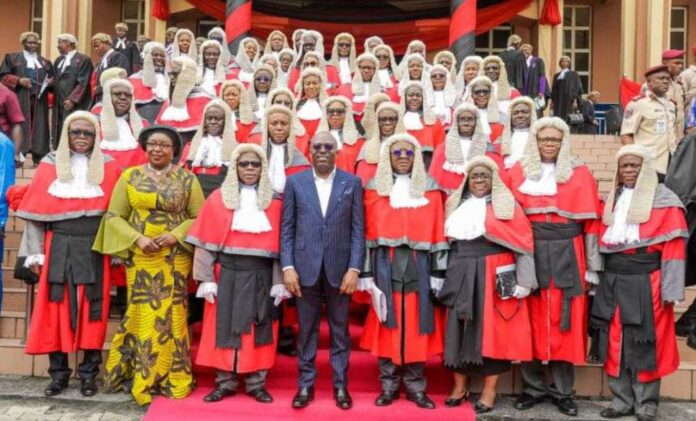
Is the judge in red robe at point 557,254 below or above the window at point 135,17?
below

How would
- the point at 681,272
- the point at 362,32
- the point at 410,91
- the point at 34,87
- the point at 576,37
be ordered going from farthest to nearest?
the point at 576,37 → the point at 362,32 → the point at 34,87 → the point at 410,91 → the point at 681,272

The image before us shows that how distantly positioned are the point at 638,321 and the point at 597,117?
12041 mm

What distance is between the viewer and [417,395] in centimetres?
A: 512

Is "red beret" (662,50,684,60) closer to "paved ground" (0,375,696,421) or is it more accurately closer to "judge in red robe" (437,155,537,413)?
"judge in red robe" (437,155,537,413)

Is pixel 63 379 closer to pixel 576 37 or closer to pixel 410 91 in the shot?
pixel 410 91

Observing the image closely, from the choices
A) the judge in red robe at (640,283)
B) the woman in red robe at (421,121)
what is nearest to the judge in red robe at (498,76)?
the woman in red robe at (421,121)

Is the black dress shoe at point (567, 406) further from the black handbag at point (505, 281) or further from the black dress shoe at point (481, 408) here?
the black handbag at point (505, 281)

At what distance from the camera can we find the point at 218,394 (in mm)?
5070

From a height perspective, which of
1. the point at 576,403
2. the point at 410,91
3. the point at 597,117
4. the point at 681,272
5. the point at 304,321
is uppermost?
the point at 597,117

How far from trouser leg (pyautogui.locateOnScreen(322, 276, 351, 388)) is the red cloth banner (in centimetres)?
1324

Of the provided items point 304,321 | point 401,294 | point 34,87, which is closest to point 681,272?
point 401,294

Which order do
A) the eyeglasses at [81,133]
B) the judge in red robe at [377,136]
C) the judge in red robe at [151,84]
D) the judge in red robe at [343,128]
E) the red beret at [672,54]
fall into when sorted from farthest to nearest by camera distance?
the judge in red robe at [151,84] → the red beret at [672,54] → the judge in red robe at [343,128] → the judge in red robe at [377,136] → the eyeglasses at [81,133]

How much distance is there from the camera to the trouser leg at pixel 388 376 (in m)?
5.16

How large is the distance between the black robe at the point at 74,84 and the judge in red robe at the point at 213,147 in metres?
4.41
